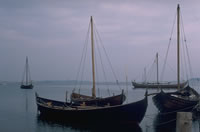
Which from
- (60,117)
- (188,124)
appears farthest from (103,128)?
(188,124)

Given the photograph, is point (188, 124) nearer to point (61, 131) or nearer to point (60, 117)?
point (61, 131)

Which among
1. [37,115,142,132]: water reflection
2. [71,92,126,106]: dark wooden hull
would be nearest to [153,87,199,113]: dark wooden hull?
[71,92,126,106]: dark wooden hull

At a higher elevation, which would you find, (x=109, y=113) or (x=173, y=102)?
(x=173, y=102)

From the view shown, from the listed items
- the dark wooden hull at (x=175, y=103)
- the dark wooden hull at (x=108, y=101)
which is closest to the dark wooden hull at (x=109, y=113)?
the dark wooden hull at (x=108, y=101)

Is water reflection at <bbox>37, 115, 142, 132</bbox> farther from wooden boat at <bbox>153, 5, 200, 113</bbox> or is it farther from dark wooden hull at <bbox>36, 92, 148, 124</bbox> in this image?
wooden boat at <bbox>153, 5, 200, 113</bbox>

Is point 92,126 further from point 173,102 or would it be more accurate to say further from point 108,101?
point 173,102

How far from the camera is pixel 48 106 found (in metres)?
26.7

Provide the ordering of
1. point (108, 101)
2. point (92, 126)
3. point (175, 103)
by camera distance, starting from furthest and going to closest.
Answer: point (108, 101) → point (175, 103) → point (92, 126)

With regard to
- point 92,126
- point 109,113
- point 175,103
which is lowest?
point 92,126

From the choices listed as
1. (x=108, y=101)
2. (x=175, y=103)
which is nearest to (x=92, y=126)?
(x=108, y=101)

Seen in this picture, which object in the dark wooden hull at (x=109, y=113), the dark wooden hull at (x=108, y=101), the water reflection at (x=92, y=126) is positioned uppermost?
the dark wooden hull at (x=108, y=101)

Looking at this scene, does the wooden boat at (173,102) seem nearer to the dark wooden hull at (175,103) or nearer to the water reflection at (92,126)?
the dark wooden hull at (175,103)

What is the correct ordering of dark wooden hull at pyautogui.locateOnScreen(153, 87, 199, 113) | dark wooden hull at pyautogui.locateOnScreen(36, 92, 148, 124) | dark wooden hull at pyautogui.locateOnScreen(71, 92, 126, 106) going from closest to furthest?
dark wooden hull at pyautogui.locateOnScreen(36, 92, 148, 124) → dark wooden hull at pyautogui.locateOnScreen(153, 87, 199, 113) → dark wooden hull at pyautogui.locateOnScreen(71, 92, 126, 106)

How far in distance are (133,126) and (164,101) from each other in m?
4.78
